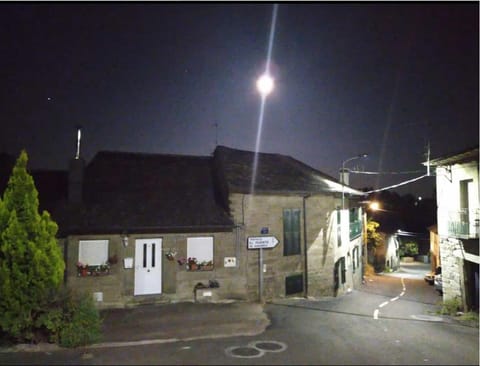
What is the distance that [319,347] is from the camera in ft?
30.1

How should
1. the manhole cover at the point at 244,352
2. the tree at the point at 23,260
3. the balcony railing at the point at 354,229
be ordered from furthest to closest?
1. the balcony railing at the point at 354,229
2. the tree at the point at 23,260
3. the manhole cover at the point at 244,352

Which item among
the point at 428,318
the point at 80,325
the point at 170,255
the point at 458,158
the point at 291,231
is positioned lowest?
the point at 428,318

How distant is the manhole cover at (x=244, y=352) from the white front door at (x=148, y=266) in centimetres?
553

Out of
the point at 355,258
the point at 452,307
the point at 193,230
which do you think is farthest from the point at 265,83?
the point at 355,258

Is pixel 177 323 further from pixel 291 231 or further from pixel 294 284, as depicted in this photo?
pixel 291 231

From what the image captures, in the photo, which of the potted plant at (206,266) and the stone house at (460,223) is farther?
the potted plant at (206,266)

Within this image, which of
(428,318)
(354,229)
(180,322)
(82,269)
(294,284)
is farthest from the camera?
(354,229)

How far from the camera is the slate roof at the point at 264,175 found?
51.6ft

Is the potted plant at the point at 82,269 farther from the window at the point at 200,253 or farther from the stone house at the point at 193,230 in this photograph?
the window at the point at 200,253

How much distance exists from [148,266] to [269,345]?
6.09 m

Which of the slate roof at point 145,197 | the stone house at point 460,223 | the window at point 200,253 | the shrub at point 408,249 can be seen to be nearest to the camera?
the slate roof at point 145,197

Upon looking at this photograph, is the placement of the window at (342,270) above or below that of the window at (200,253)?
below

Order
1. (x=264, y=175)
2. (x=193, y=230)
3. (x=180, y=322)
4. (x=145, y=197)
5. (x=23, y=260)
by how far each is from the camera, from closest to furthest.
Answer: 1. (x=23, y=260)
2. (x=180, y=322)
3. (x=193, y=230)
4. (x=145, y=197)
5. (x=264, y=175)

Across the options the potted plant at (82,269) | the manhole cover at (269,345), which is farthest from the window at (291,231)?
the potted plant at (82,269)
